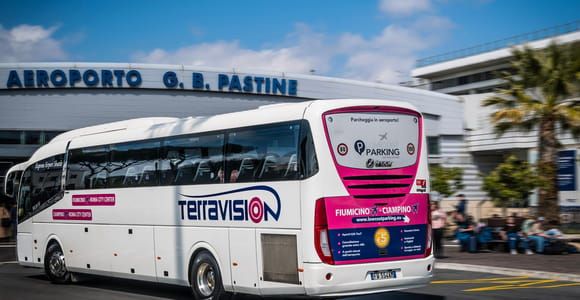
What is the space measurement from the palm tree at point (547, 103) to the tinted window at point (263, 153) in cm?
1589

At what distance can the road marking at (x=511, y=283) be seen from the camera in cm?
1372

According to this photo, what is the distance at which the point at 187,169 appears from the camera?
12.6 meters

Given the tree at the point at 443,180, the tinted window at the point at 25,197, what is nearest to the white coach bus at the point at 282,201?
the tinted window at the point at 25,197

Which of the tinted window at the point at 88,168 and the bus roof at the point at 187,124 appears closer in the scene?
the bus roof at the point at 187,124

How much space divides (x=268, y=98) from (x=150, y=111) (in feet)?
23.4

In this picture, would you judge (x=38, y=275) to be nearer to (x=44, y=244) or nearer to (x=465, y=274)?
(x=44, y=244)

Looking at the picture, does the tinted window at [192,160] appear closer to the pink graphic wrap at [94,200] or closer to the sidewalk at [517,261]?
the pink graphic wrap at [94,200]

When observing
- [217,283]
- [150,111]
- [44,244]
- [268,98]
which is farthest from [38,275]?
[268,98]

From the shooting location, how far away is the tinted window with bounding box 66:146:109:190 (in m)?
15.0

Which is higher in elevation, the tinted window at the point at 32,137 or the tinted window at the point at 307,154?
the tinted window at the point at 32,137

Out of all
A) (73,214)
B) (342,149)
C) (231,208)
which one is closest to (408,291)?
(231,208)

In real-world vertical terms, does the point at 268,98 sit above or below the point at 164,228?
above

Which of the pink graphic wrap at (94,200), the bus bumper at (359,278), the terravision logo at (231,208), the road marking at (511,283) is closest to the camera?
the bus bumper at (359,278)

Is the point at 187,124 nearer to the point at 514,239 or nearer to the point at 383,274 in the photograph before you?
the point at 383,274
